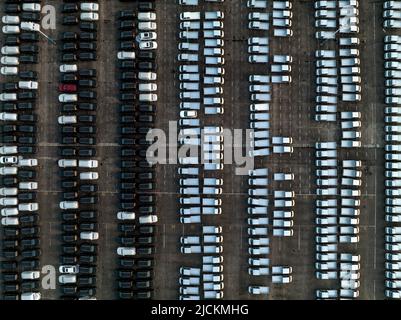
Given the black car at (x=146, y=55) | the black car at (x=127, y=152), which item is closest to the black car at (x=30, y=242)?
the black car at (x=127, y=152)

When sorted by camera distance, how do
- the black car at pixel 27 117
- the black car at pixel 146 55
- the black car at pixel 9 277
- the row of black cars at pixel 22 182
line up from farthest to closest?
the black car at pixel 146 55, the black car at pixel 27 117, the row of black cars at pixel 22 182, the black car at pixel 9 277

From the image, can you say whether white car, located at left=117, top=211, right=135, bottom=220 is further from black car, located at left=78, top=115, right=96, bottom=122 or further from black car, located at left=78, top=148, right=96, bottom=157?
black car, located at left=78, top=115, right=96, bottom=122

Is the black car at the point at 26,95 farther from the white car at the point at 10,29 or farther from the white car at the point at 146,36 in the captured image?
the white car at the point at 146,36

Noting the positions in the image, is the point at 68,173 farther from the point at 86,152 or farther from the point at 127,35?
the point at 127,35

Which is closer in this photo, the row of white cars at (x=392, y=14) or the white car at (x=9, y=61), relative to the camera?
the white car at (x=9, y=61)

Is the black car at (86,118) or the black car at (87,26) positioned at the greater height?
the black car at (87,26)

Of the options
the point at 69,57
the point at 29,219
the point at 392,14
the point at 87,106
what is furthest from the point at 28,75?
the point at 392,14

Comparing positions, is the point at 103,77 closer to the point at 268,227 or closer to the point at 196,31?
the point at 196,31

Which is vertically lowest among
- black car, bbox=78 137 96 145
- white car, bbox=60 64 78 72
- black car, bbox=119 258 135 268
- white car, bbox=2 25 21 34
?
Answer: black car, bbox=119 258 135 268

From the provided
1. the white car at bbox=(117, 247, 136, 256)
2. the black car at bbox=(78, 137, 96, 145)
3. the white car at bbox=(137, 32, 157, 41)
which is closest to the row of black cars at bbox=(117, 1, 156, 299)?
the white car at bbox=(117, 247, 136, 256)
